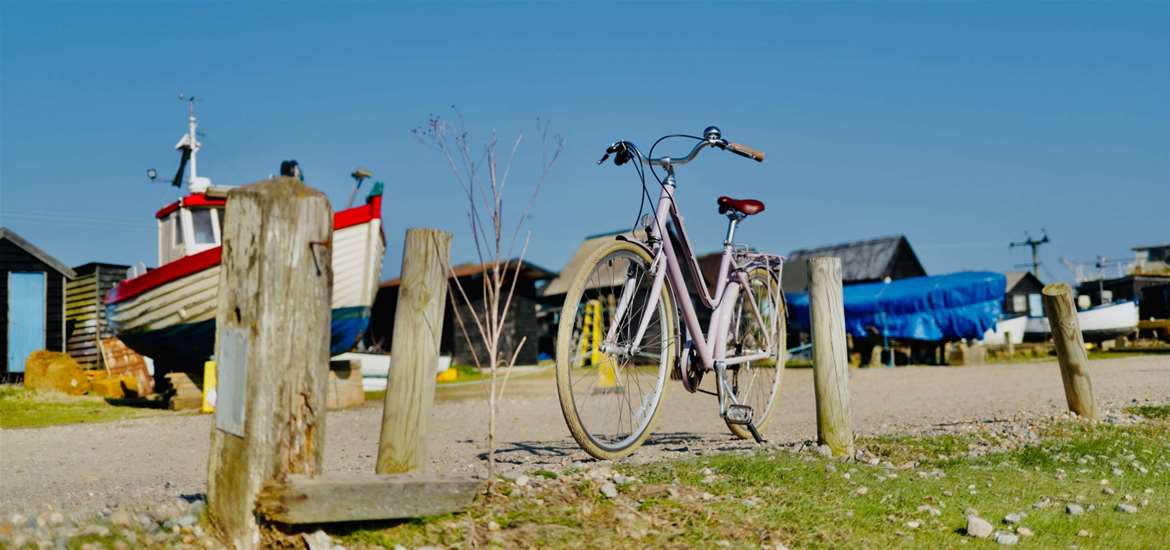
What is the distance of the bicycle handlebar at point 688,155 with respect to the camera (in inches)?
237

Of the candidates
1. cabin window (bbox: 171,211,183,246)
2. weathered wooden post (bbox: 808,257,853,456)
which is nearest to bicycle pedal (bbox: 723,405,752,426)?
weathered wooden post (bbox: 808,257,853,456)

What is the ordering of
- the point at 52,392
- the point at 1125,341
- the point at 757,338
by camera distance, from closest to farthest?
the point at 757,338
the point at 52,392
the point at 1125,341

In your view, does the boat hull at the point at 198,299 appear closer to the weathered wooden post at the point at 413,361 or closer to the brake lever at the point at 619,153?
the brake lever at the point at 619,153

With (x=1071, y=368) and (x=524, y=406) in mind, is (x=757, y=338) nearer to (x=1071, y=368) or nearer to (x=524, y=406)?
(x=1071, y=368)

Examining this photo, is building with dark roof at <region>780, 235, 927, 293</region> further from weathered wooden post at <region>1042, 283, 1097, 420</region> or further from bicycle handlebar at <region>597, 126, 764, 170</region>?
bicycle handlebar at <region>597, 126, 764, 170</region>

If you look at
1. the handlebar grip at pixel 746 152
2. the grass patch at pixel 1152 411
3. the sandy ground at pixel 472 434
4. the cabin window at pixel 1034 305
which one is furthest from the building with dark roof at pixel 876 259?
the handlebar grip at pixel 746 152

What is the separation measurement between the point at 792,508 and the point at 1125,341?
34080 mm

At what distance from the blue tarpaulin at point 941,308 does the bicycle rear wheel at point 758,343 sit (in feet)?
60.1

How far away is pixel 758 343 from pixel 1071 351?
334 cm

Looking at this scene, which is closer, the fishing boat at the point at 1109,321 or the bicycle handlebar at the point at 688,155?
the bicycle handlebar at the point at 688,155

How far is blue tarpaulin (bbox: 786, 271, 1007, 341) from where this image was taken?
24.8 m

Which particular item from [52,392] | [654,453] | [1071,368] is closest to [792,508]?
[654,453]

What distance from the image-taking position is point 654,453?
21.6 ft

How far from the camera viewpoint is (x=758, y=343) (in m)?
7.70
